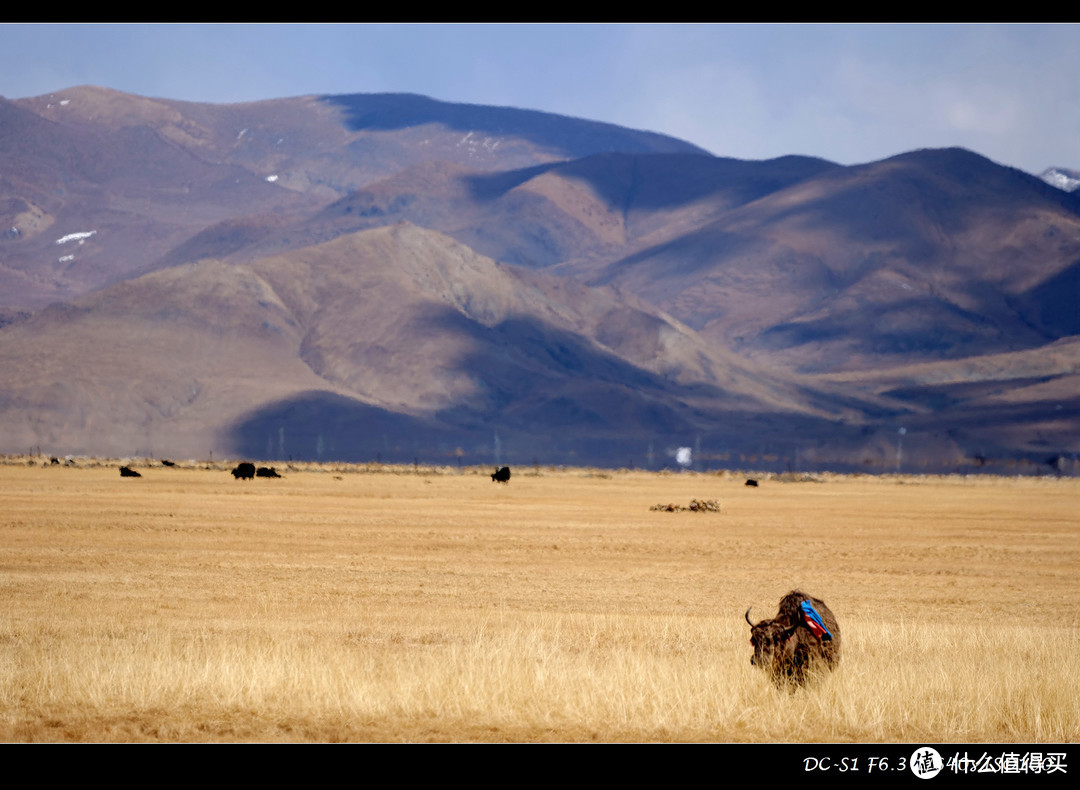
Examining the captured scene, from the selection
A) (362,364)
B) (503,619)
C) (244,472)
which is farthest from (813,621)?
(362,364)

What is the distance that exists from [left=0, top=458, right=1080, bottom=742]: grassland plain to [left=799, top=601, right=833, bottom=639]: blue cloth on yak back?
17.7 inches

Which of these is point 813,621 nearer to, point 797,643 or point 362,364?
point 797,643

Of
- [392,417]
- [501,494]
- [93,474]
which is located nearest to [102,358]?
[392,417]

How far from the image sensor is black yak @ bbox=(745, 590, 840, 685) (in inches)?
500

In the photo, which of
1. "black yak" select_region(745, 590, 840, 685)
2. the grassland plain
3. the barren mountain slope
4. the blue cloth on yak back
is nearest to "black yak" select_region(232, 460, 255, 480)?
the grassland plain

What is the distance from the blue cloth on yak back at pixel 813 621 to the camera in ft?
41.4

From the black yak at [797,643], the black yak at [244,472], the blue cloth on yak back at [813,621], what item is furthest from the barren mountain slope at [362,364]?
the blue cloth on yak back at [813,621]

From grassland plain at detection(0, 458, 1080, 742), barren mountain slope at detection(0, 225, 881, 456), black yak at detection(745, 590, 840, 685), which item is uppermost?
barren mountain slope at detection(0, 225, 881, 456)

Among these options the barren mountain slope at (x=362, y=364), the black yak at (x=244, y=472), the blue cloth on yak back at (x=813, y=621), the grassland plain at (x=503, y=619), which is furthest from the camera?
the barren mountain slope at (x=362, y=364)

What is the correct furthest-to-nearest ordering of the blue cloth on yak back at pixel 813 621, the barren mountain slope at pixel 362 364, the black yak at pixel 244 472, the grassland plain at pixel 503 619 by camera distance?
the barren mountain slope at pixel 362 364, the black yak at pixel 244 472, the blue cloth on yak back at pixel 813 621, the grassland plain at pixel 503 619

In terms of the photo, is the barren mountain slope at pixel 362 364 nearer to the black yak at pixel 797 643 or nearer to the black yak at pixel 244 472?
the black yak at pixel 244 472

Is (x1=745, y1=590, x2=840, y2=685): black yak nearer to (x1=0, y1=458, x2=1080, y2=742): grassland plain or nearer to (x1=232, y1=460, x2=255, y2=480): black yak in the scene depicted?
(x1=0, y1=458, x2=1080, y2=742): grassland plain

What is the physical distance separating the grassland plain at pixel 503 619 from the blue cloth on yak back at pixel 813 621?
0.45 metres
